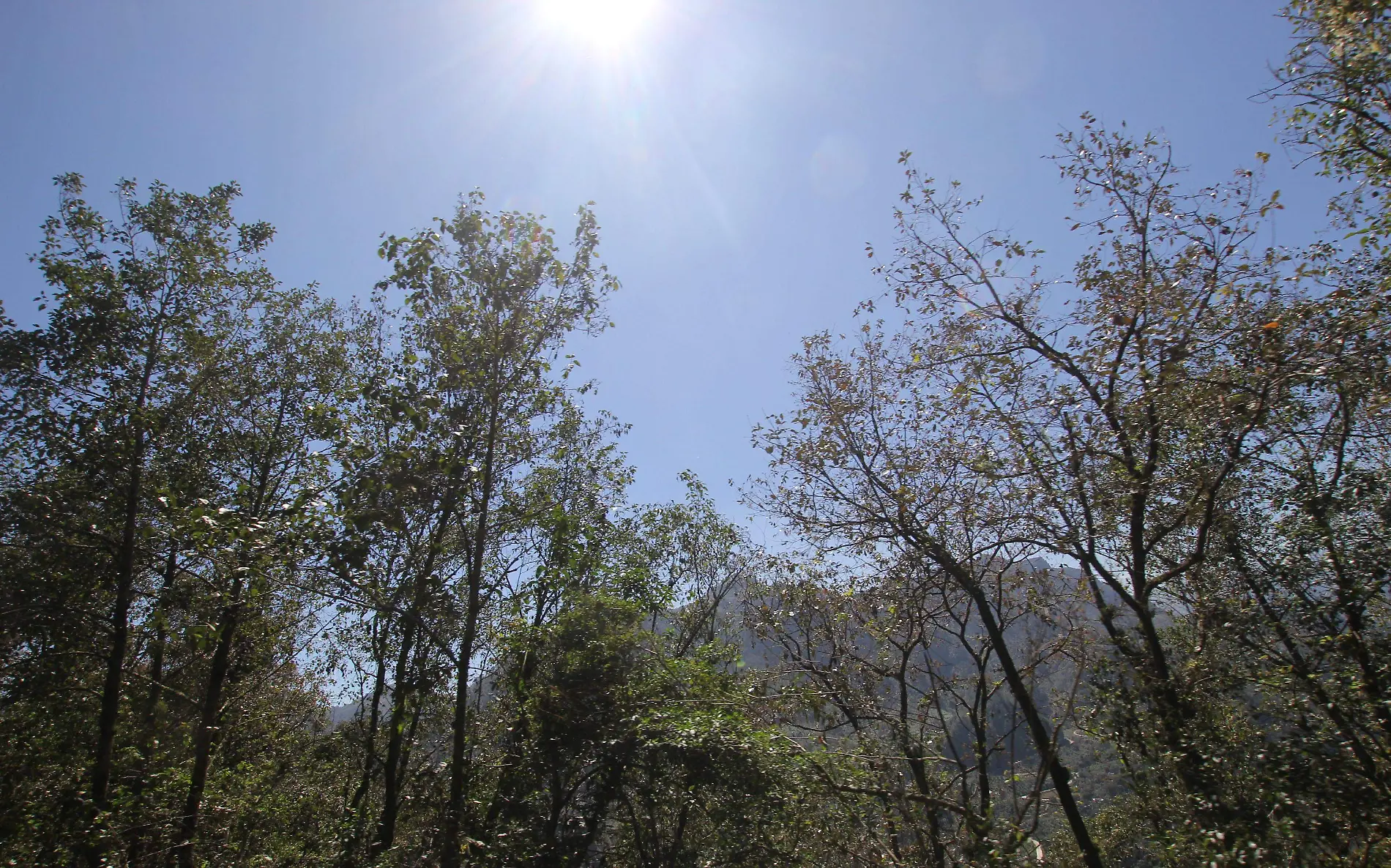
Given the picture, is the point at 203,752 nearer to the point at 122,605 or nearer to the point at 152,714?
the point at 152,714

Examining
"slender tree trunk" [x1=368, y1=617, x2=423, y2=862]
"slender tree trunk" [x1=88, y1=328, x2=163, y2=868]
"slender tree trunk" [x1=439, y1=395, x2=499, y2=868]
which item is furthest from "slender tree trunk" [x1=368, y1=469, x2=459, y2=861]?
"slender tree trunk" [x1=88, y1=328, x2=163, y2=868]

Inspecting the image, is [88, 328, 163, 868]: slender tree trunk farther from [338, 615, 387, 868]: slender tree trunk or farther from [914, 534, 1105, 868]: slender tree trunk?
[914, 534, 1105, 868]: slender tree trunk

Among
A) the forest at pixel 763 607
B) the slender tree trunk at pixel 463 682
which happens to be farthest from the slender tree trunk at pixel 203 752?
the slender tree trunk at pixel 463 682

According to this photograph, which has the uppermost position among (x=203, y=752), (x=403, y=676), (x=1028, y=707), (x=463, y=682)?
(x=403, y=676)

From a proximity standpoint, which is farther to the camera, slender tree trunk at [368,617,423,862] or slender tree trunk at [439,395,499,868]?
slender tree trunk at [368,617,423,862]

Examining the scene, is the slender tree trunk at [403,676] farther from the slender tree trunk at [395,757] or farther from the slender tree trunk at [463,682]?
the slender tree trunk at [463,682]

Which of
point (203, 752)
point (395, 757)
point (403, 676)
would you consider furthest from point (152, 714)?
point (403, 676)

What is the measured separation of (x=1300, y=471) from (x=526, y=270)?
410 inches

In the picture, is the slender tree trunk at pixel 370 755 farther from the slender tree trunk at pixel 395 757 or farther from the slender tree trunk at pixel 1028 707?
the slender tree trunk at pixel 1028 707

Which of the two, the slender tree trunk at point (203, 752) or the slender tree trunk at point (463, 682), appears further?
the slender tree trunk at point (203, 752)

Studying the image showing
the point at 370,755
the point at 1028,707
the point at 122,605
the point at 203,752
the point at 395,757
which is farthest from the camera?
the point at 370,755

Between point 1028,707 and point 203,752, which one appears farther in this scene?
point 203,752

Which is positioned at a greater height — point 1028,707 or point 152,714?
point 152,714

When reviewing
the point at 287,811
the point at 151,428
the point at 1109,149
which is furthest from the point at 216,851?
the point at 1109,149
